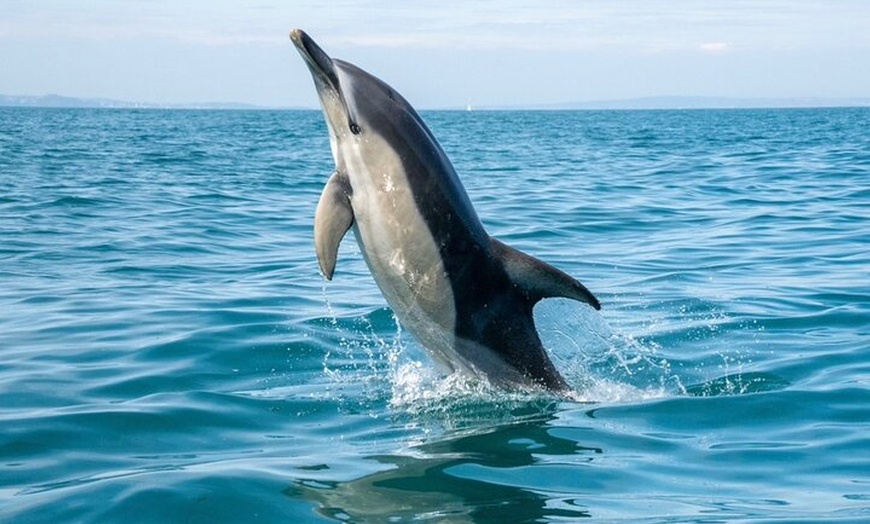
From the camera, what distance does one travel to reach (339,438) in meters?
6.97

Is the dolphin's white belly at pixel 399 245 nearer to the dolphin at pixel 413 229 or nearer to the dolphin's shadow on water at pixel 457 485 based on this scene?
the dolphin at pixel 413 229

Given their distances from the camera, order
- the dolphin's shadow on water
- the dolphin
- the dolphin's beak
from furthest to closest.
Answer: the dolphin
the dolphin's beak
the dolphin's shadow on water

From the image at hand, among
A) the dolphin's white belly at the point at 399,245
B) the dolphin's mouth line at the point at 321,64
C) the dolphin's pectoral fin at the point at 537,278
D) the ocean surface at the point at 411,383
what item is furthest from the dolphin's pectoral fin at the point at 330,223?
the ocean surface at the point at 411,383

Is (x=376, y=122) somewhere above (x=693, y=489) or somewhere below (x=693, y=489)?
above

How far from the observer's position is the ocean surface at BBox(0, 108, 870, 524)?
225 inches

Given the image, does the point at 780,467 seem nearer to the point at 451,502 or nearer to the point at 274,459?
the point at 451,502

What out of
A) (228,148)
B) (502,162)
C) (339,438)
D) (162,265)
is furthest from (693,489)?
(228,148)

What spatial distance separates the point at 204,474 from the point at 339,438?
4.01 feet

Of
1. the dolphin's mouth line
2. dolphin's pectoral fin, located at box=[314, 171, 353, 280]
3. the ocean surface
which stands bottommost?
the ocean surface

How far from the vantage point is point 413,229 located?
6.94 meters

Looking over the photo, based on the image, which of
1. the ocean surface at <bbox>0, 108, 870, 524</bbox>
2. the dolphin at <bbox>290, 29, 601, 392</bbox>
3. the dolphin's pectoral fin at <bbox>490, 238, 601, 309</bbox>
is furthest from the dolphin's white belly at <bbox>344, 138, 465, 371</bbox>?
the ocean surface at <bbox>0, 108, 870, 524</bbox>

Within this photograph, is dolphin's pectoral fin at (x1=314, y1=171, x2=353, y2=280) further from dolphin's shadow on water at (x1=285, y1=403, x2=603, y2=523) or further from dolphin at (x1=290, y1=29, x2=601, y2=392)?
dolphin's shadow on water at (x1=285, y1=403, x2=603, y2=523)

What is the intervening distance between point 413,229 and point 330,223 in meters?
0.53

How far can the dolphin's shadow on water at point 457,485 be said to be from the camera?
5406 mm
